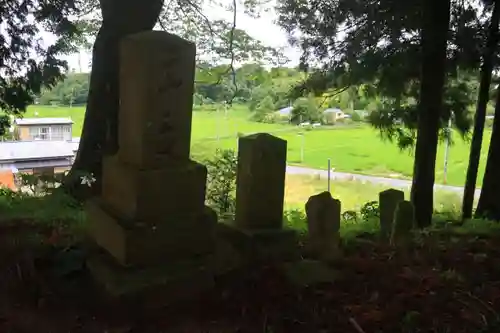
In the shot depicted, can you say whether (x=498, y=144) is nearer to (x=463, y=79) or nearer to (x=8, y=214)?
A: (x=463, y=79)

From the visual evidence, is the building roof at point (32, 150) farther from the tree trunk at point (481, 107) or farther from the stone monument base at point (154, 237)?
the stone monument base at point (154, 237)

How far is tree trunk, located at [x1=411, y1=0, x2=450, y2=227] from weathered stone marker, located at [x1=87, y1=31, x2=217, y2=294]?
13.1 ft

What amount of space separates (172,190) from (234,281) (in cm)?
61

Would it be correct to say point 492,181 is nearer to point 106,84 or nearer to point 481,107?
point 481,107

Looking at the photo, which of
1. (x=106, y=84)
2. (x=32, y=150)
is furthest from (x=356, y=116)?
(x=32, y=150)

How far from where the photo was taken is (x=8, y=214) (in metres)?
4.79

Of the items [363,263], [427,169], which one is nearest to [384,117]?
[427,169]

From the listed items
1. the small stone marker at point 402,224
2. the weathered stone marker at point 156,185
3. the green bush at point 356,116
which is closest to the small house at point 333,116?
the green bush at point 356,116

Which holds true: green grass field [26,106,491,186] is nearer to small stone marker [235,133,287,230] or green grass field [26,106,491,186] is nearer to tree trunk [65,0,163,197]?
tree trunk [65,0,163,197]

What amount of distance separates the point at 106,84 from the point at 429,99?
3.76 metres

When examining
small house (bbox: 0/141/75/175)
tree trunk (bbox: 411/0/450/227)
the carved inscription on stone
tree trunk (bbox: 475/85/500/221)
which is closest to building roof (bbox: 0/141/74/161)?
small house (bbox: 0/141/75/175)

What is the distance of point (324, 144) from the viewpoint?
1148 cm

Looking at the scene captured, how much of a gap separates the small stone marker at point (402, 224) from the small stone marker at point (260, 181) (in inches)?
45.8

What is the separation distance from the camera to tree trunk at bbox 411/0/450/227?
5676 mm
